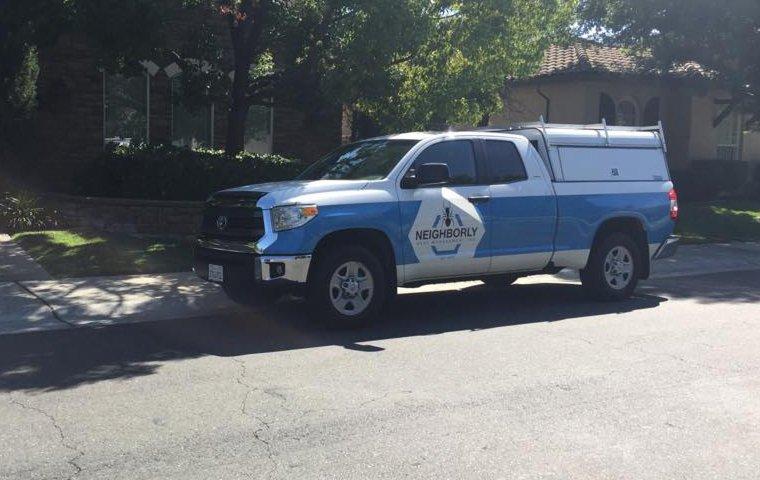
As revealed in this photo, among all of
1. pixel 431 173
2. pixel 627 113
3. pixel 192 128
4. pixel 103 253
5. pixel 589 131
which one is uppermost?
pixel 627 113

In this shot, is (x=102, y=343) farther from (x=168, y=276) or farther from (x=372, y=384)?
(x=168, y=276)

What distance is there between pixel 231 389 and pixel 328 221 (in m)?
2.26

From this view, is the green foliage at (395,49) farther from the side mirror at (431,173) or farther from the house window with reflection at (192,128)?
the house window with reflection at (192,128)

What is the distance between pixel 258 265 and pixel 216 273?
0.67 metres

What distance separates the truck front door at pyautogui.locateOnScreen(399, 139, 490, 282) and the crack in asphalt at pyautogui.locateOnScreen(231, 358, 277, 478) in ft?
7.81

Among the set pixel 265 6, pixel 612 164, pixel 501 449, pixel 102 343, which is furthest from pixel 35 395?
pixel 265 6

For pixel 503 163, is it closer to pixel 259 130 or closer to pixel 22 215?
pixel 22 215

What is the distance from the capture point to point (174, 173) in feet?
46.9

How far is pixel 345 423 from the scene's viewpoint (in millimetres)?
5227

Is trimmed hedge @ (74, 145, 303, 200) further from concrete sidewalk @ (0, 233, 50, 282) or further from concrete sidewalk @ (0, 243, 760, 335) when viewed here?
concrete sidewalk @ (0, 243, 760, 335)

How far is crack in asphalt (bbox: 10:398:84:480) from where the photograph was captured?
4.42 m

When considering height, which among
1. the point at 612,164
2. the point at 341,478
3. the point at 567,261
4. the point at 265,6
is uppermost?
the point at 265,6

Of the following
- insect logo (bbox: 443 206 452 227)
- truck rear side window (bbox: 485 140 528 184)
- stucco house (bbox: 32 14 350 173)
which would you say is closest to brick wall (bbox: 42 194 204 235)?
stucco house (bbox: 32 14 350 173)

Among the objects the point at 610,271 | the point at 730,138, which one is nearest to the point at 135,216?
the point at 610,271
